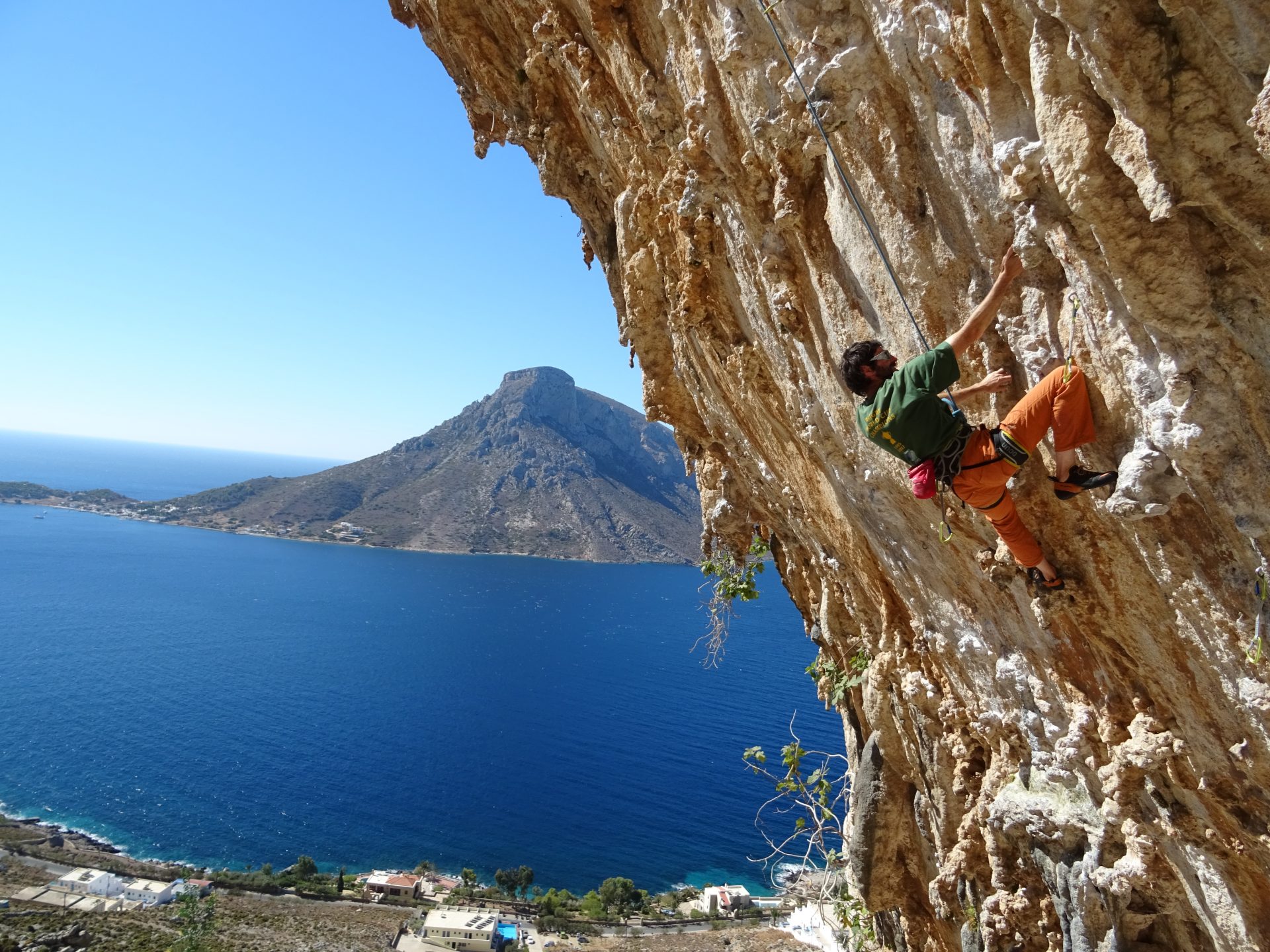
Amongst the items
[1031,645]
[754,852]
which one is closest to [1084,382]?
[1031,645]

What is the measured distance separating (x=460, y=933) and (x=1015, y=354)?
2664 cm

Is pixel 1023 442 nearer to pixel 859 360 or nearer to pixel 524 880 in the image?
pixel 859 360

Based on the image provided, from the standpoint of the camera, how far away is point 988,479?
9.77 ft

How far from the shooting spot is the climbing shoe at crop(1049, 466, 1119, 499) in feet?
8.89

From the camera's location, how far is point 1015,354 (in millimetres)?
2998

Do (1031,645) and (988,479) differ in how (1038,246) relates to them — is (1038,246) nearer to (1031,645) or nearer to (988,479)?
(988,479)

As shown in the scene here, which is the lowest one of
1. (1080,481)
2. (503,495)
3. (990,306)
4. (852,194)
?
(1080,481)

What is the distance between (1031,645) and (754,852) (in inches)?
1234

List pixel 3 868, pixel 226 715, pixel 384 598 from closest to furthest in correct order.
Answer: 1. pixel 3 868
2. pixel 226 715
3. pixel 384 598

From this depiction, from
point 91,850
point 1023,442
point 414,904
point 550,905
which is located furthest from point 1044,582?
point 91,850

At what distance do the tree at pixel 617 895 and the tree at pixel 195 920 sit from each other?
496 inches

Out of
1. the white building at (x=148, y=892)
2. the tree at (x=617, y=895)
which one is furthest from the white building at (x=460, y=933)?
the white building at (x=148, y=892)

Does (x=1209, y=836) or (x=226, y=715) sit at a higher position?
(x=1209, y=836)

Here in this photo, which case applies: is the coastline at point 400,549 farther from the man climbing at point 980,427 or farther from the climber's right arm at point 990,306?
the climber's right arm at point 990,306
